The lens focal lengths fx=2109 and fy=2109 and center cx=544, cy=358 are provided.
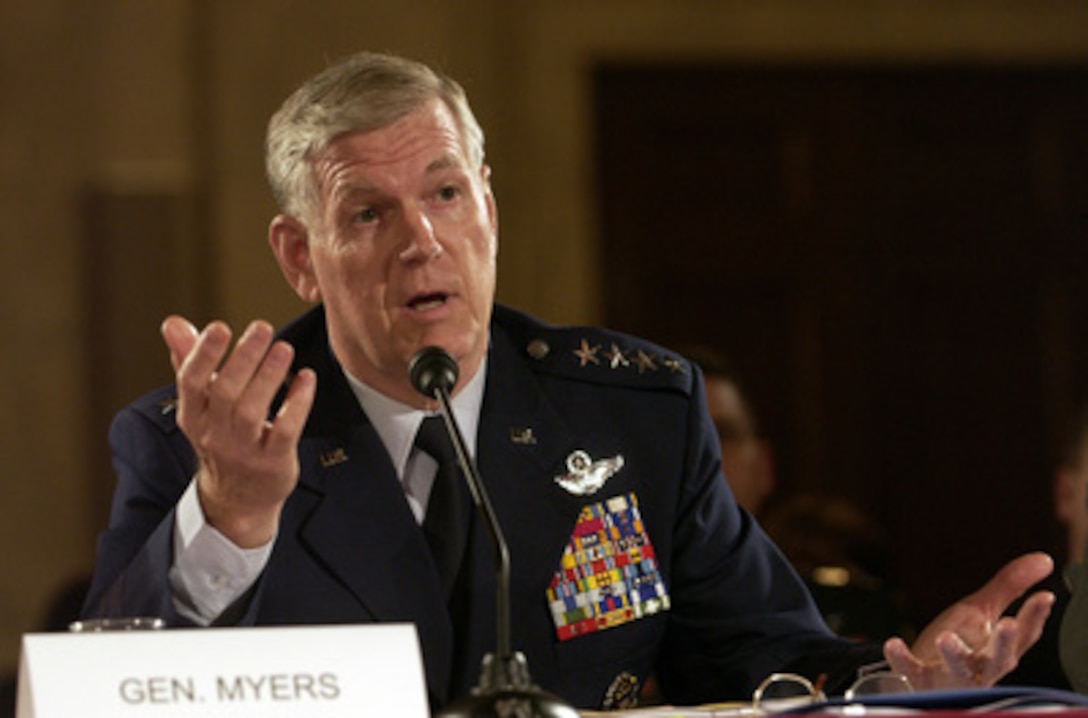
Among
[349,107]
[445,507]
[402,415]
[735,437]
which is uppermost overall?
[349,107]

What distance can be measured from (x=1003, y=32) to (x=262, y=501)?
5.07 metres

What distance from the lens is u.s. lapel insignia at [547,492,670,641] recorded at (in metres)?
2.82

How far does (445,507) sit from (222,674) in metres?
1.00

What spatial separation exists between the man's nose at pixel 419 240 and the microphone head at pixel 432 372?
0.50 meters

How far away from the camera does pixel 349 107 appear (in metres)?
2.85

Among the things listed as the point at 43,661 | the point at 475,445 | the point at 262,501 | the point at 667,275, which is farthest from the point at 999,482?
the point at 43,661

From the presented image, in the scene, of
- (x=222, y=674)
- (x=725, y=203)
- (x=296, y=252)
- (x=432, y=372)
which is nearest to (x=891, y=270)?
(x=725, y=203)

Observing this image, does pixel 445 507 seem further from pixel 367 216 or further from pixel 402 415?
pixel 367 216

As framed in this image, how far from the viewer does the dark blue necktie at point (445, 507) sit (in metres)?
2.78

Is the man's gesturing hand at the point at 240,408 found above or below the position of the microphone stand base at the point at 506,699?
above

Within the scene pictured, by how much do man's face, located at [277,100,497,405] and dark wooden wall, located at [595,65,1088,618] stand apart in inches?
160

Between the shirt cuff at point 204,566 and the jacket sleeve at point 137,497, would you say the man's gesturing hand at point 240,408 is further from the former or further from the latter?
the jacket sleeve at point 137,497

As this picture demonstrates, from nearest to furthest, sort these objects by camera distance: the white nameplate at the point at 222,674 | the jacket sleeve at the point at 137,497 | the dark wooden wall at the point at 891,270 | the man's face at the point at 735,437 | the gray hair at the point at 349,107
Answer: the white nameplate at the point at 222,674 < the jacket sleeve at the point at 137,497 < the gray hair at the point at 349,107 < the man's face at the point at 735,437 < the dark wooden wall at the point at 891,270

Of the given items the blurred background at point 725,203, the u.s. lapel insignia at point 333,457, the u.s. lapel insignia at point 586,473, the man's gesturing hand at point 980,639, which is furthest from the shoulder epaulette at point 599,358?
the blurred background at point 725,203
